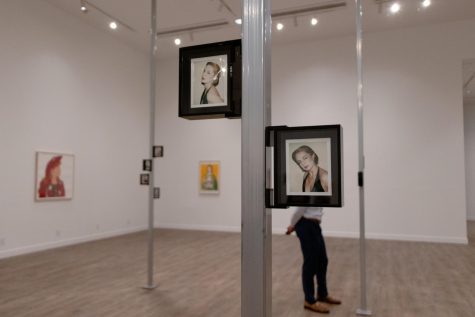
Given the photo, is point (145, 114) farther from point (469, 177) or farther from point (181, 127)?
point (469, 177)

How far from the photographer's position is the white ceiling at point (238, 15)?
339 inches

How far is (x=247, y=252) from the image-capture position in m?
1.48

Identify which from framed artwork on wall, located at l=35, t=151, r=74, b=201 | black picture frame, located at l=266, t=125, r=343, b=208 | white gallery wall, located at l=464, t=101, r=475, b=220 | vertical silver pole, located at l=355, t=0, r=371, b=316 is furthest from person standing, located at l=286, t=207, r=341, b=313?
white gallery wall, located at l=464, t=101, r=475, b=220

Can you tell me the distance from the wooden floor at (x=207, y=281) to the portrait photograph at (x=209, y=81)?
323cm

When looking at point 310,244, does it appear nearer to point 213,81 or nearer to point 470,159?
point 213,81

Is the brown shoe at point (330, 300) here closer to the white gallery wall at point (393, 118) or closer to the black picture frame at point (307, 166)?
the black picture frame at point (307, 166)

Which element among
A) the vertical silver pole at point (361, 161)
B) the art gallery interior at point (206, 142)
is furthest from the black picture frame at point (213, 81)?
the art gallery interior at point (206, 142)

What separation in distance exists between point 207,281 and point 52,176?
484cm

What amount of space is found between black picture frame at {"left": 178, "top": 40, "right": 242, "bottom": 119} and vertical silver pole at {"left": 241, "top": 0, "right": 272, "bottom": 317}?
0.18m

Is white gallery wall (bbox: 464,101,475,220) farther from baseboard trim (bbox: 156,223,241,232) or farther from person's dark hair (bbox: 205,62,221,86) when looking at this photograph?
person's dark hair (bbox: 205,62,221,86)

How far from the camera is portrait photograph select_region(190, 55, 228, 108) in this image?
1.74m

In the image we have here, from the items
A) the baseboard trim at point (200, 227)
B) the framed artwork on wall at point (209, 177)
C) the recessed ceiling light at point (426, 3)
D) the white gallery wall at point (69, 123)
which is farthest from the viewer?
the framed artwork on wall at point (209, 177)

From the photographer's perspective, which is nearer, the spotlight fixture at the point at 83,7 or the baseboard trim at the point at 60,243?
the baseboard trim at the point at 60,243

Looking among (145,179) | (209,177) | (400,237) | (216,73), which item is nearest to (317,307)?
(145,179)
